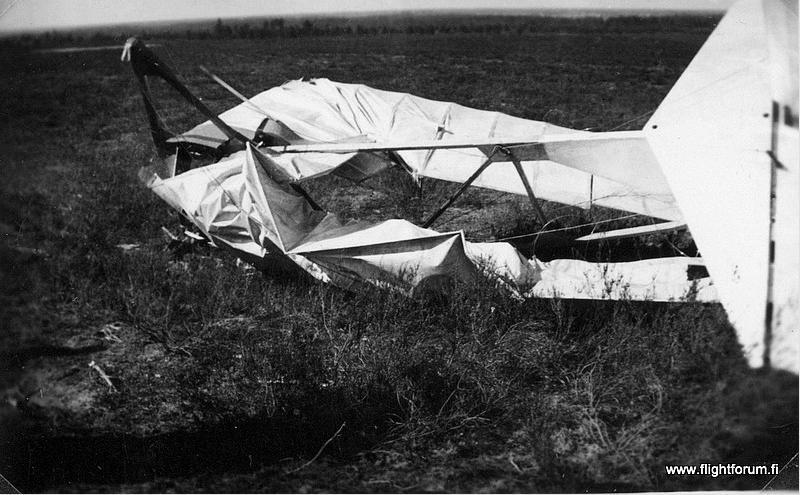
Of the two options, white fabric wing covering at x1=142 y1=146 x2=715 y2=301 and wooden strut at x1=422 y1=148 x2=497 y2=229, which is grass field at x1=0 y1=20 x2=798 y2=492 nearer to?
white fabric wing covering at x1=142 y1=146 x2=715 y2=301

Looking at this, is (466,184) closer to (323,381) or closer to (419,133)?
(419,133)

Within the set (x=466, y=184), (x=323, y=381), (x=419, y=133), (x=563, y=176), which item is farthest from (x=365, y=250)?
(x=563, y=176)

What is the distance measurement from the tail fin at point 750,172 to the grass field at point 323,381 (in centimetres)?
24

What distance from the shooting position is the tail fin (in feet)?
8.87

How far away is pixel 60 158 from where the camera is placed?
7688mm

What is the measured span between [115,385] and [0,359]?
66cm

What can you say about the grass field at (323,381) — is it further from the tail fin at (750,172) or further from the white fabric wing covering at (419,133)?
the white fabric wing covering at (419,133)

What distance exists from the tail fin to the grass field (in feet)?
0.80

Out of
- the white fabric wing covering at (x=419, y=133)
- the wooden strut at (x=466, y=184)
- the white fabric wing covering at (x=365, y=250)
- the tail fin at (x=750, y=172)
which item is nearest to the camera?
the tail fin at (x=750, y=172)

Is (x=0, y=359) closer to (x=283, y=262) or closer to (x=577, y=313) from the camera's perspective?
(x=283, y=262)

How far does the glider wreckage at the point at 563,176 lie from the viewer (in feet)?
9.39

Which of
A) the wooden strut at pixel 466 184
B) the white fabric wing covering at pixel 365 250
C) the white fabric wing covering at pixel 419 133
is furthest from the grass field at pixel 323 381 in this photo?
the white fabric wing covering at pixel 419 133

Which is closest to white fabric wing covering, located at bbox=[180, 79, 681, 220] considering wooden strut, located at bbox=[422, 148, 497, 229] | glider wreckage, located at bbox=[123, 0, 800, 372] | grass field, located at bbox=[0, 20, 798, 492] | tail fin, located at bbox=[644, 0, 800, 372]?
glider wreckage, located at bbox=[123, 0, 800, 372]

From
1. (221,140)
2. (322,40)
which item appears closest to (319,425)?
(221,140)
